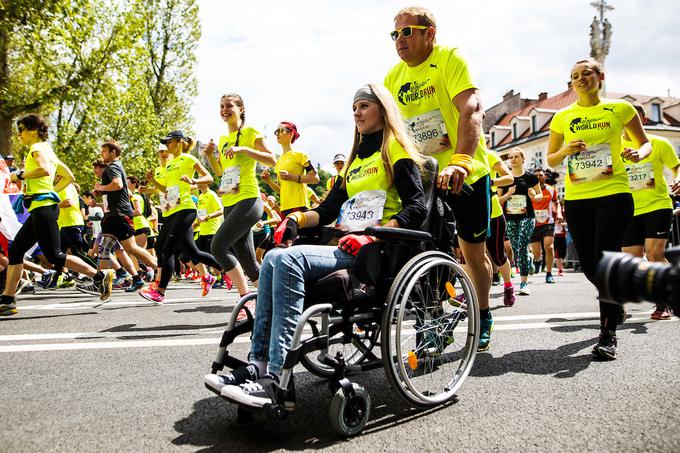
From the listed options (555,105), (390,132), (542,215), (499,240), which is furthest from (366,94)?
(555,105)

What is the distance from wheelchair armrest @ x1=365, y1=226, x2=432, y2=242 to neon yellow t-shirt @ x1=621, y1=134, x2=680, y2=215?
3929 mm

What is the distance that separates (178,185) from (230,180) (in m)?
1.32

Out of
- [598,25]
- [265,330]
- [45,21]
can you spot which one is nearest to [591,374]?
[265,330]

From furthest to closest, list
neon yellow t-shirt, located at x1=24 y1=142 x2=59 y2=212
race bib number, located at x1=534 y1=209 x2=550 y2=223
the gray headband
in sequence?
1. race bib number, located at x1=534 y1=209 x2=550 y2=223
2. neon yellow t-shirt, located at x1=24 y1=142 x2=59 y2=212
3. the gray headband

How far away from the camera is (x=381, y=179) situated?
2.72 m

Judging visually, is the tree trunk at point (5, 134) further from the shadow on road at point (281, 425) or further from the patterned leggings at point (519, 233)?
the shadow on road at point (281, 425)

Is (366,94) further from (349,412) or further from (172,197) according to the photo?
(172,197)

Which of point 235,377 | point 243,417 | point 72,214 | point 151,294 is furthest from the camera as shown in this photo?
point 72,214

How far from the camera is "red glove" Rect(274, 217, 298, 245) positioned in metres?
2.47

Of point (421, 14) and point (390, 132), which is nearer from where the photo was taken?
point (390, 132)

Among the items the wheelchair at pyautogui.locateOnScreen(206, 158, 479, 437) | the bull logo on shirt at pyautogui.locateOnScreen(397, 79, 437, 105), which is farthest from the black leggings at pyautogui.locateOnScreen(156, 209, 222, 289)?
the wheelchair at pyautogui.locateOnScreen(206, 158, 479, 437)

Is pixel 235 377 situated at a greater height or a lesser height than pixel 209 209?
lesser

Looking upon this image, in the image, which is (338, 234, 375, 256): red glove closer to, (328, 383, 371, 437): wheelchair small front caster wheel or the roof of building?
(328, 383, 371, 437): wheelchair small front caster wheel

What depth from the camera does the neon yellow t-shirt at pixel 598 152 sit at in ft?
12.5
